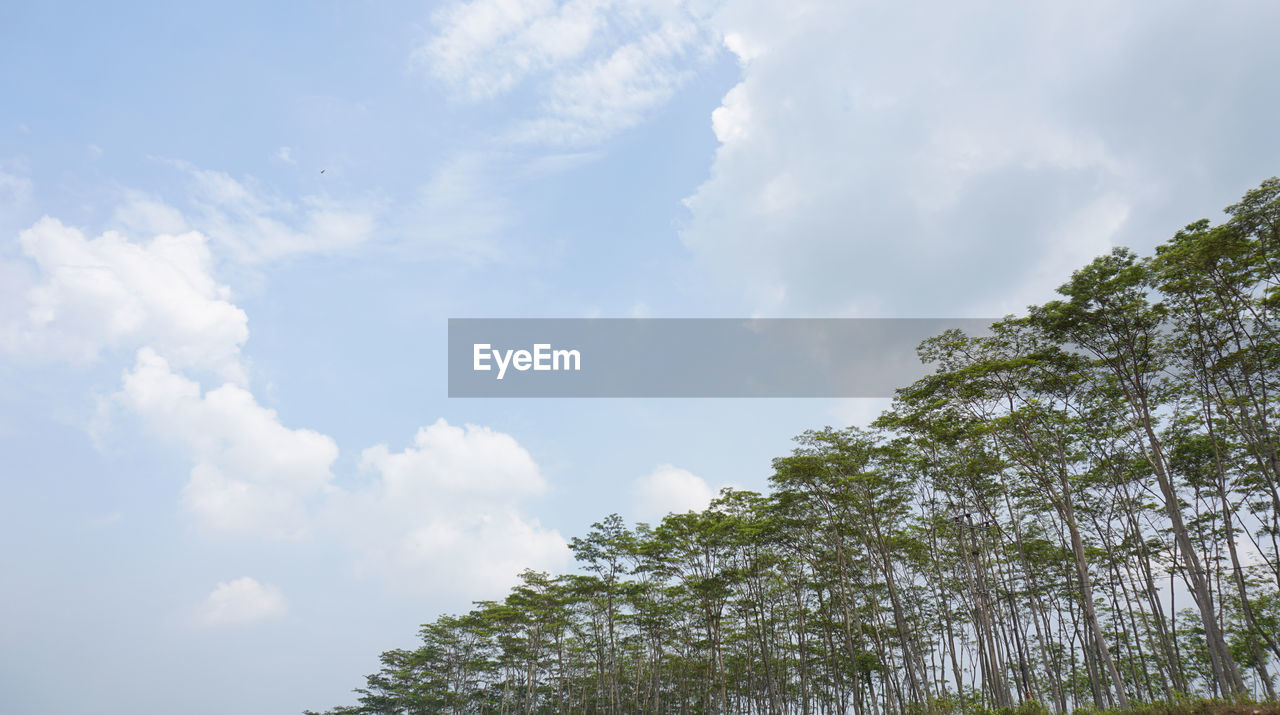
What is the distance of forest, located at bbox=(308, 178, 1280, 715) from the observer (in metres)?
15.9

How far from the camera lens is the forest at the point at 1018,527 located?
15.9m

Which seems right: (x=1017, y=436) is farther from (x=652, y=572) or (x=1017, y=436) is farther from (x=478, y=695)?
(x=478, y=695)

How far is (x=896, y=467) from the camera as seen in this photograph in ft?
71.5

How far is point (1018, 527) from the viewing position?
972 inches

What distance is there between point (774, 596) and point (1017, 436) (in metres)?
14.0

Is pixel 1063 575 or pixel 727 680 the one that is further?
pixel 727 680

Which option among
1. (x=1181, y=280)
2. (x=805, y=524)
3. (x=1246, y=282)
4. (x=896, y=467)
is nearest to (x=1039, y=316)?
(x=1181, y=280)

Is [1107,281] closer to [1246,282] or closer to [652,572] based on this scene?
[1246,282]

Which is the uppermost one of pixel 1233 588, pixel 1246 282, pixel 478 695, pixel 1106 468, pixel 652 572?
pixel 1246 282

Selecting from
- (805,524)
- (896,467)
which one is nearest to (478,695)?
(805,524)

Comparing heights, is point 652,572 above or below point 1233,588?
above

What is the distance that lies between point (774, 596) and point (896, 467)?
11.1 m

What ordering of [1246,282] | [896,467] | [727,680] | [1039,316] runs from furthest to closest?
[727,680], [896,467], [1039,316], [1246,282]

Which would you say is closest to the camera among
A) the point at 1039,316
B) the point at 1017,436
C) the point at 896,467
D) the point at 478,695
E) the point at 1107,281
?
the point at 1107,281
